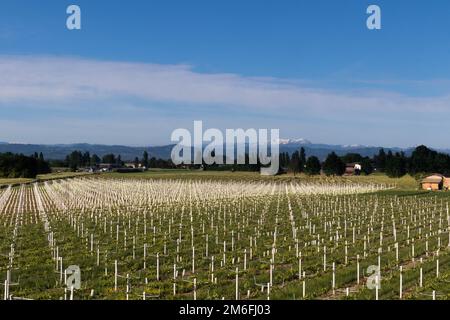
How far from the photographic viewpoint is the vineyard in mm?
18172

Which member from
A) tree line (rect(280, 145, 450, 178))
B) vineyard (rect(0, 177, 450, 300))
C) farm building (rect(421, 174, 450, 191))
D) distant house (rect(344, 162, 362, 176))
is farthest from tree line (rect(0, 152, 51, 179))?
vineyard (rect(0, 177, 450, 300))

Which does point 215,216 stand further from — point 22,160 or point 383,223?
point 22,160

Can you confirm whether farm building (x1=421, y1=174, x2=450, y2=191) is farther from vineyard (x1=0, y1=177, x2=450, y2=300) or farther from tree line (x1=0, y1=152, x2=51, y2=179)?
tree line (x1=0, y1=152, x2=51, y2=179)

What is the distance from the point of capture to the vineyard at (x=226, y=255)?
18172 mm

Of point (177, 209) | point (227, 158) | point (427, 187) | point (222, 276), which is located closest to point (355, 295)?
point (222, 276)

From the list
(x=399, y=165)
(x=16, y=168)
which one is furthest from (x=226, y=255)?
(x=16, y=168)

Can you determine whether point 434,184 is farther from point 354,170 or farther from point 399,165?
point 354,170

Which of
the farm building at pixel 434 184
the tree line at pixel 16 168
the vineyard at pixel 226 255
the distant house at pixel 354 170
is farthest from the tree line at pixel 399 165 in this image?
the vineyard at pixel 226 255

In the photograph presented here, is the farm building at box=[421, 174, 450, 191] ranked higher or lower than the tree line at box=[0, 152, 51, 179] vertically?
lower

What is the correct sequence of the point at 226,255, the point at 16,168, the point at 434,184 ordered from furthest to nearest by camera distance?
the point at 16,168 < the point at 434,184 < the point at 226,255

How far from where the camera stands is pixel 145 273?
2142 centimetres

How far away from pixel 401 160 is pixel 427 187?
46.6 m

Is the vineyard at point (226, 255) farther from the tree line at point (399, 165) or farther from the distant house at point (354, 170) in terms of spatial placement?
the distant house at point (354, 170)

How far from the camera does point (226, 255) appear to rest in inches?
1012
